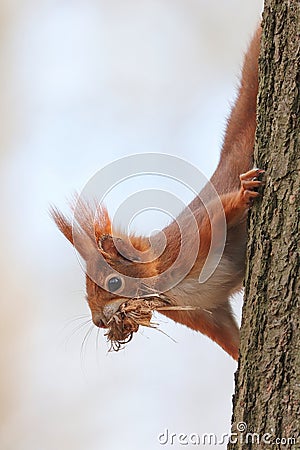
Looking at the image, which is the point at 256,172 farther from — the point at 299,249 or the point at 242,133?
the point at 242,133

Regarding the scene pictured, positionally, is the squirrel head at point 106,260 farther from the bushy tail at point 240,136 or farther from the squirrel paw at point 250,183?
the squirrel paw at point 250,183

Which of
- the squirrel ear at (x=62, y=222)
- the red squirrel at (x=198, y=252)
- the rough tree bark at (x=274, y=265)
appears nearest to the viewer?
the rough tree bark at (x=274, y=265)

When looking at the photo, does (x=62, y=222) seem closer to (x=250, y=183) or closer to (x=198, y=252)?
(x=198, y=252)

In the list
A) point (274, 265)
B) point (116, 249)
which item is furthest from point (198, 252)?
point (274, 265)

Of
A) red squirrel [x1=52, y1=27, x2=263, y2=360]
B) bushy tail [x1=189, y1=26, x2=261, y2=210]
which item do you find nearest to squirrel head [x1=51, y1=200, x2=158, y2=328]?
red squirrel [x1=52, y1=27, x2=263, y2=360]

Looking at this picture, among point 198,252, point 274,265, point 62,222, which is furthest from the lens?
point 62,222

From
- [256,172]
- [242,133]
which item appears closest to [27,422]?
[242,133]

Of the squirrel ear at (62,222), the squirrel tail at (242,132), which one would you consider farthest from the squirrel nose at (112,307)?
the squirrel tail at (242,132)
